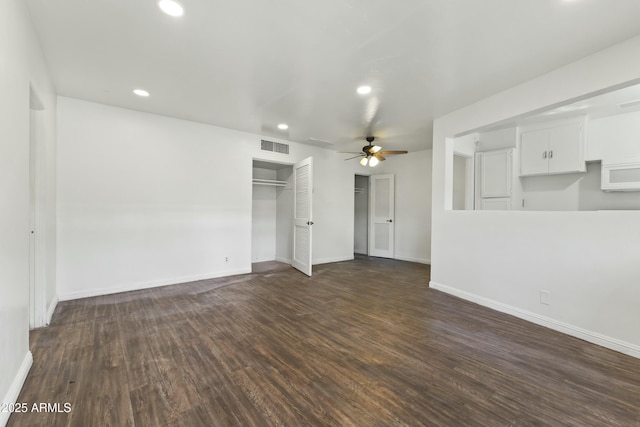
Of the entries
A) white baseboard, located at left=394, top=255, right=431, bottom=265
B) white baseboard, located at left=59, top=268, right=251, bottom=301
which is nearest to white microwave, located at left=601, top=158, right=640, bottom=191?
white baseboard, located at left=394, top=255, right=431, bottom=265

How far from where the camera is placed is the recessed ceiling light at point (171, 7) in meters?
1.94

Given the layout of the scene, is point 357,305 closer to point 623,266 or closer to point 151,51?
point 623,266

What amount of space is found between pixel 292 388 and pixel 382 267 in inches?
175

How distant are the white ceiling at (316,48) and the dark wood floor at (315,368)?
2.76 metres

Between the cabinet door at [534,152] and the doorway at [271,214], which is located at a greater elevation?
the cabinet door at [534,152]

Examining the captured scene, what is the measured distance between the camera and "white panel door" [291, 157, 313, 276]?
507 cm

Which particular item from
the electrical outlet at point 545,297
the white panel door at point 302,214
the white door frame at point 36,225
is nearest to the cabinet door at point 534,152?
the electrical outlet at point 545,297

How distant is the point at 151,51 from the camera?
2.56 meters

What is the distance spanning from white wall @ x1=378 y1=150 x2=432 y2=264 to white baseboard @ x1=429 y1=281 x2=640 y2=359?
267 centimetres

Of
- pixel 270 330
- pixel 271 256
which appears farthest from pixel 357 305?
pixel 271 256

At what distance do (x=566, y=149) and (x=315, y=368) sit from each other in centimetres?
493

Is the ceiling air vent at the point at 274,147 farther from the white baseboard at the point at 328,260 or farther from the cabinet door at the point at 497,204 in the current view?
the cabinet door at the point at 497,204

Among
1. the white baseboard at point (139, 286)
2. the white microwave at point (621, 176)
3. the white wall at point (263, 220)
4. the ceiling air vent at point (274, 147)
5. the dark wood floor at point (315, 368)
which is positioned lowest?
the dark wood floor at point (315, 368)

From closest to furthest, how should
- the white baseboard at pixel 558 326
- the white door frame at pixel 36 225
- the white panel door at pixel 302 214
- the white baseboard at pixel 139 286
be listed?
the white baseboard at pixel 558 326
the white door frame at pixel 36 225
the white baseboard at pixel 139 286
the white panel door at pixel 302 214
